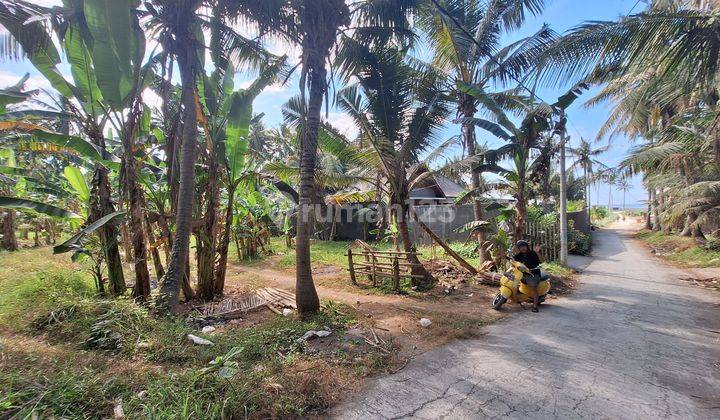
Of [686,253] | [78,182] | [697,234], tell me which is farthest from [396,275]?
[697,234]

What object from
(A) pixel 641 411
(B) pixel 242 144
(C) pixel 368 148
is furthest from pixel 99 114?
(A) pixel 641 411

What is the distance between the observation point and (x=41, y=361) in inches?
126

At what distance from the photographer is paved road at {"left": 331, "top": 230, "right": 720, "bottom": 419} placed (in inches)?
118

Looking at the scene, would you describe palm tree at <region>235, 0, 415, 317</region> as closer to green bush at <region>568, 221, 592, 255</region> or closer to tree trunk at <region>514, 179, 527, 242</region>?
tree trunk at <region>514, 179, 527, 242</region>

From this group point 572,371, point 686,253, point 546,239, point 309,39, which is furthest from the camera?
point 686,253

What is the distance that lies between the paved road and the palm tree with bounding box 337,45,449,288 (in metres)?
3.30

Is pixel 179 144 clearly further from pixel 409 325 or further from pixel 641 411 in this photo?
pixel 641 411

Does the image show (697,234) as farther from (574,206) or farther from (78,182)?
(78,182)

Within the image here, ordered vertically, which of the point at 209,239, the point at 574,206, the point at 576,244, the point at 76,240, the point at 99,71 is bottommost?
the point at 576,244

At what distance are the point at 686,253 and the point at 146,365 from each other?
56.4 ft

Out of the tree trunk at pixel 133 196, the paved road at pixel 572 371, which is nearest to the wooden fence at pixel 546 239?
the paved road at pixel 572 371

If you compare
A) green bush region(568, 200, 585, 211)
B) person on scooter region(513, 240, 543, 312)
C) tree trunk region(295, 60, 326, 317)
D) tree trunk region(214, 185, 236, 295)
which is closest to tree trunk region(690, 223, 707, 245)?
green bush region(568, 200, 585, 211)

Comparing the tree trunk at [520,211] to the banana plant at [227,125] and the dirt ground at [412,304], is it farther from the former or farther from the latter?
the banana plant at [227,125]

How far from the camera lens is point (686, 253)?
12.7 meters
